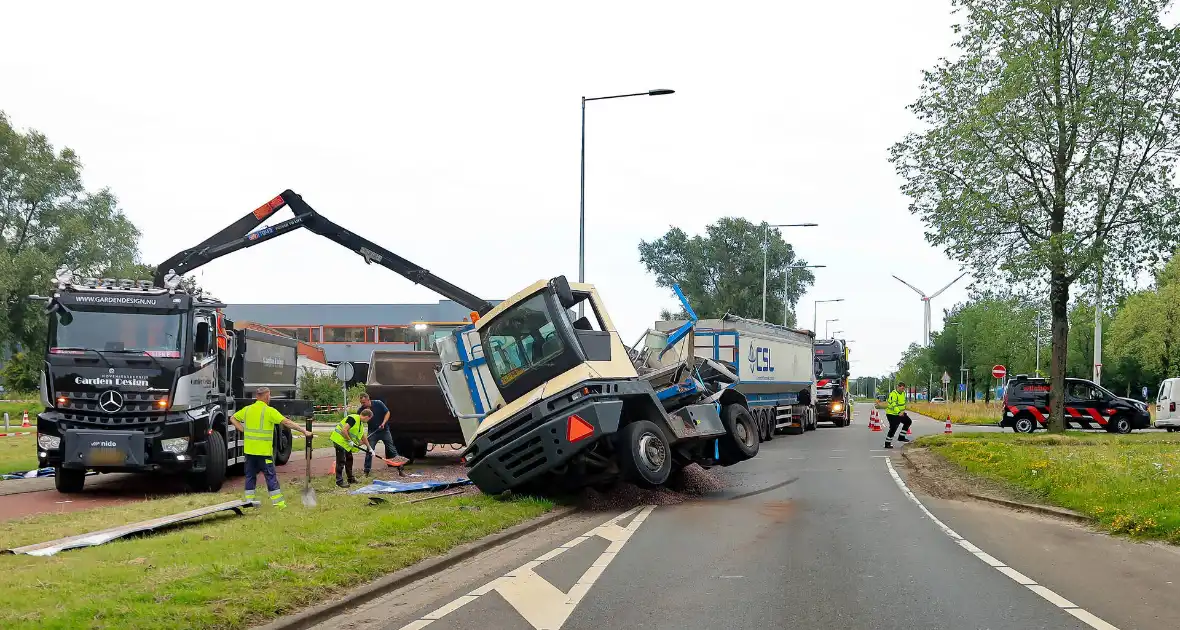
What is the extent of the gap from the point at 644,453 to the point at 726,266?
215 ft

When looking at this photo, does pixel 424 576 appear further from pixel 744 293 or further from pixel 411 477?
pixel 744 293

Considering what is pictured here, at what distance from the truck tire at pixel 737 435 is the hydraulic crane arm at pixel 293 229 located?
19.4ft

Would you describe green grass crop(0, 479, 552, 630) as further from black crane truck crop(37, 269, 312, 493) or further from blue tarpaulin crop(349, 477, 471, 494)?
black crane truck crop(37, 269, 312, 493)

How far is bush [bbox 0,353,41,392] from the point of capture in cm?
4305

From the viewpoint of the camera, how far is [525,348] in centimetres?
1396

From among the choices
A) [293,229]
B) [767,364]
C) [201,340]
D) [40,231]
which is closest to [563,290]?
[201,340]

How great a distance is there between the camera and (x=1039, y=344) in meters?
82.3

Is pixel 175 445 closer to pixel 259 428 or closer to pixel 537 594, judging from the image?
pixel 259 428

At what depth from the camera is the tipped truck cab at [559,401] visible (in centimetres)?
1323

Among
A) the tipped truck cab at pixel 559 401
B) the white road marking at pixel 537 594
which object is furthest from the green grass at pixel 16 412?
the white road marking at pixel 537 594

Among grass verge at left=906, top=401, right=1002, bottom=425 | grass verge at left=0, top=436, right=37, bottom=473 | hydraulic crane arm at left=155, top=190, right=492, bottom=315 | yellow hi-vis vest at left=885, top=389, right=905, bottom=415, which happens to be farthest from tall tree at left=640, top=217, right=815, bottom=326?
hydraulic crane arm at left=155, top=190, right=492, bottom=315

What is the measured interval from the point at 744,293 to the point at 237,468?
→ 58951mm

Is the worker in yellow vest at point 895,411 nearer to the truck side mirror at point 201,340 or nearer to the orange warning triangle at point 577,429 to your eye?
the orange warning triangle at point 577,429

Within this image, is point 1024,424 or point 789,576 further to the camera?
point 1024,424
